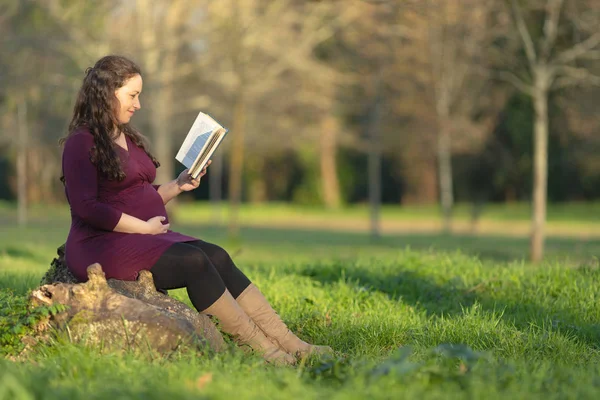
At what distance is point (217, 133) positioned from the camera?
5480mm

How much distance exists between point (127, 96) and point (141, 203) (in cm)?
64

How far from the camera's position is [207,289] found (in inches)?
205

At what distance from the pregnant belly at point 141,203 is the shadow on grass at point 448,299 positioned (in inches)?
84.8

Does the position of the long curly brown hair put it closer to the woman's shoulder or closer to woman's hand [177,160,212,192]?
the woman's shoulder

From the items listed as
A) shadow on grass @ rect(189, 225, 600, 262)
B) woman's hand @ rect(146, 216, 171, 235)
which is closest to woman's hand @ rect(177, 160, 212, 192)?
woman's hand @ rect(146, 216, 171, 235)

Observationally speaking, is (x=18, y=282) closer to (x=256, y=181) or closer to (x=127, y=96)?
(x=127, y=96)

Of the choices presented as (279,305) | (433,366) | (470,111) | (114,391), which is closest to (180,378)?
(114,391)

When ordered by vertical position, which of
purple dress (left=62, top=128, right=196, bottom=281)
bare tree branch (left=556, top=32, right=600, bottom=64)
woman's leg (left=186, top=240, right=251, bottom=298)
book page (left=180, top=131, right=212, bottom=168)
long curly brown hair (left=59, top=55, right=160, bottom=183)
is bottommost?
woman's leg (left=186, top=240, right=251, bottom=298)

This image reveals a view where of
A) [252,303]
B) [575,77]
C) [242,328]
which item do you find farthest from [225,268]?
[575,77]

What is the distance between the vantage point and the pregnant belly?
5.45 meters

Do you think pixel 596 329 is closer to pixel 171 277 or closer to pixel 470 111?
pixel 171 277

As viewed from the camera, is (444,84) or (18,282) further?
(444,84)

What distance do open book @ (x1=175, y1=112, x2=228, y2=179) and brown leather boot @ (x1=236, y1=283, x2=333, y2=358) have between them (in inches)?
32.4

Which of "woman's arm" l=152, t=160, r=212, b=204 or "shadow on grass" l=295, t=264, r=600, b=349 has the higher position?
"woman's arm" l=152, t=160, r=212, b=204
